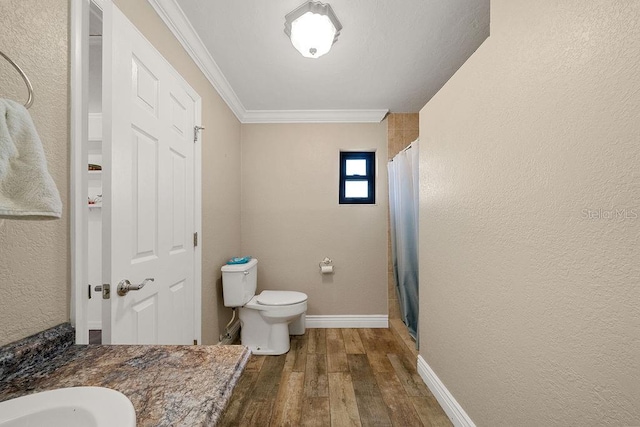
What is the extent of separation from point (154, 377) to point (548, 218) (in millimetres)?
1204

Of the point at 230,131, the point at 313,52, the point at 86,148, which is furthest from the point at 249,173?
the point at 86,148

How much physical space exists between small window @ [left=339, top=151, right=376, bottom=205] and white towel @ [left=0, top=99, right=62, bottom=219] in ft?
7.99

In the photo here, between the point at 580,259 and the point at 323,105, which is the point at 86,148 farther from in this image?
the point at 323,105

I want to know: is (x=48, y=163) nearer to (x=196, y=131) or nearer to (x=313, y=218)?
(x=196, y=131)

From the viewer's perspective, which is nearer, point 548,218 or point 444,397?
point 548,218

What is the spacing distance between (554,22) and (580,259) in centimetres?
72

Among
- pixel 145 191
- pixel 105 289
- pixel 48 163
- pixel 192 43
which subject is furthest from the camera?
pixel 192 43

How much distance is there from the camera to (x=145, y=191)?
1.24m

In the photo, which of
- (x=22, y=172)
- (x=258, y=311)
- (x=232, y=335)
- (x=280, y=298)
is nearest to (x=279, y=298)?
(x=280, y=298)

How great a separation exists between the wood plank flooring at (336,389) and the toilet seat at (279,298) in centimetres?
42

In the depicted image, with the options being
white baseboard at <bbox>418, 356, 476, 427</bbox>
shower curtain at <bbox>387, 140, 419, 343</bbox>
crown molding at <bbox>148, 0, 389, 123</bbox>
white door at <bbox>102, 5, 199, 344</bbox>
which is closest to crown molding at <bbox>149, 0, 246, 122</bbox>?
crown molding at <bbox>148, 0, 389, 123</bbox>

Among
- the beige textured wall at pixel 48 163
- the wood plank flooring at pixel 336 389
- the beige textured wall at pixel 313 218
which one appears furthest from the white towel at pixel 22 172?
the beige textured wall at pixel 313 218

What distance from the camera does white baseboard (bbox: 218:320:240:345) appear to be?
225 centimetres

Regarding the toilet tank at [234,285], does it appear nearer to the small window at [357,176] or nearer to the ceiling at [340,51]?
the small window at [357,176]
